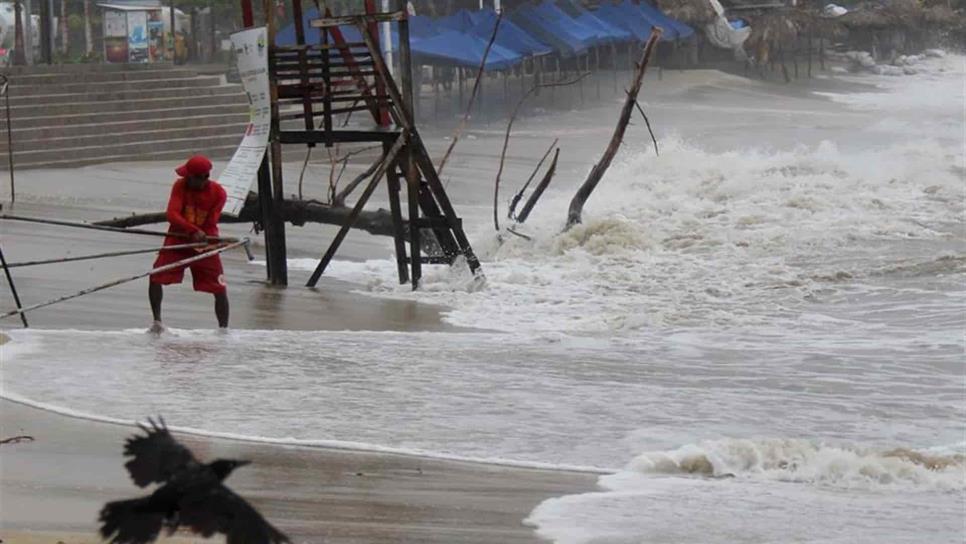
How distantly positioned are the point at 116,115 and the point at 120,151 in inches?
39.2

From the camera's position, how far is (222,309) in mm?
10797

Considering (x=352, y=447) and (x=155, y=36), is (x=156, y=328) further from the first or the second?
(x=155, y=36)

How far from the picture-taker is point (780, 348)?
1174 centimetres

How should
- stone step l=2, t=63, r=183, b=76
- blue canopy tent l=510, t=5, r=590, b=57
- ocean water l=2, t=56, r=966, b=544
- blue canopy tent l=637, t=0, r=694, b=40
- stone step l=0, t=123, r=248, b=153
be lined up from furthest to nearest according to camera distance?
1. blue canopy tent l=637, t=0, r=694, b=40
2. blue canopy tent l=510, t=5, r=590, b=57
3. stone step l=2, t=63, r=183, b=76
4. stone step l=0, t=123, r=248, b=153
5. ocean water l=2, t=56, r=966, b=544

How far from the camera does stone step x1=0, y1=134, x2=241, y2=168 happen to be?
2314 cm

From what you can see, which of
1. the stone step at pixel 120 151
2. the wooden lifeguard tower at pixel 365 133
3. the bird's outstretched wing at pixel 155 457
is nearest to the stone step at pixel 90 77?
the stone step at pixel 120 151

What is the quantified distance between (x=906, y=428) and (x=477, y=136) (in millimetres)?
26971

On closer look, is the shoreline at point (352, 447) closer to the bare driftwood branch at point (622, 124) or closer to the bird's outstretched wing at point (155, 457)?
the bird's outstretched wing at point (155, 457)

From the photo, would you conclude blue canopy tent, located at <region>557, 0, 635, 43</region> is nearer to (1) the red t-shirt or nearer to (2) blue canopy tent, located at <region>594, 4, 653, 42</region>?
(2) blue canopy tent, located at <region>594, 4, 653, 42</region>

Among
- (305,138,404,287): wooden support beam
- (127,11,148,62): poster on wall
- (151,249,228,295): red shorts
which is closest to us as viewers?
(151,249,228,295): red shorts

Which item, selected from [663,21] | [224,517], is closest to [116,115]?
[224,517]

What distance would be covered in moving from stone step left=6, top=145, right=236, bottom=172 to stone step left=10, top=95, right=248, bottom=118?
963mm

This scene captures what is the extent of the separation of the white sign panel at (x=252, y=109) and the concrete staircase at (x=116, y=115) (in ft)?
32.3

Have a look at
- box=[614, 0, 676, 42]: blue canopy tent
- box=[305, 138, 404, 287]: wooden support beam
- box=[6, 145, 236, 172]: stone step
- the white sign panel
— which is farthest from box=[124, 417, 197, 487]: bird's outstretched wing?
box=[614, 0, 676, 42]: blue canopy tent
